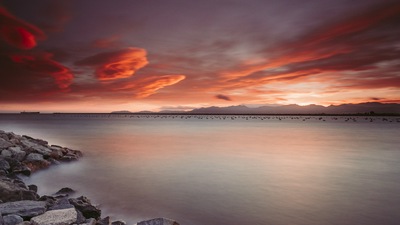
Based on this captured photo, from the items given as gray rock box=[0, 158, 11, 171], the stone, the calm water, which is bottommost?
the calm water

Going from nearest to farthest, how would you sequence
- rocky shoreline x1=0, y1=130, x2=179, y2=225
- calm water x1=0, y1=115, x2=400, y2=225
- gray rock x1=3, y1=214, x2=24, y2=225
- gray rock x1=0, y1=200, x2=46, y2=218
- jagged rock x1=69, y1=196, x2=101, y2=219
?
gray rock x1=3, y1=214, x2=24, y2=225
rocky shoreline x1=0, y1=130, x2=179, y2=225
gray rock x1=0, y1=200, x2=46, y2=218
jagged rock x1=69, y1=196, x2=101, y2=219
calm water x1=0, y1=115, x2=400, y2=225

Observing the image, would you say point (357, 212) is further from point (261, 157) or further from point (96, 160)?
point (96, 160)

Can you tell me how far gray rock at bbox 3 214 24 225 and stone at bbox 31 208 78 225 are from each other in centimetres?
28

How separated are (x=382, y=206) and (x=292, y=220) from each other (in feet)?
13.0

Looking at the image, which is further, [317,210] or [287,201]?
[287,201]

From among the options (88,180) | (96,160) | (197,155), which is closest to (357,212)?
(88,180)

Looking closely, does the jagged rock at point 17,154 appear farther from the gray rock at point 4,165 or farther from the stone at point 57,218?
the stone at point 57,218

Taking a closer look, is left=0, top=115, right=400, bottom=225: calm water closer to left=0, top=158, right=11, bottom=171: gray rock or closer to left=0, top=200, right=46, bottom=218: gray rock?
left=0, top=158, right=11, bottom=171: gray rock

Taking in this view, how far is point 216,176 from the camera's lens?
596 inches

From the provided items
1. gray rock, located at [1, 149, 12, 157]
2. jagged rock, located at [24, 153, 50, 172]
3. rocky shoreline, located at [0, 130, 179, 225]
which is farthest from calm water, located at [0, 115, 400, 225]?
gray rock, located at [1, 149, 12, 157]

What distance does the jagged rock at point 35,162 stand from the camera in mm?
16022

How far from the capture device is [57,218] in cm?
674

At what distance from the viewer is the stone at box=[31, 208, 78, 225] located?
6.52m

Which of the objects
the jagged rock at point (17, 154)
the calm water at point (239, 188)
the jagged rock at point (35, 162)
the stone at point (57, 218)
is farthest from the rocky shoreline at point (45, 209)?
the jagged rock at point (17, 154)
